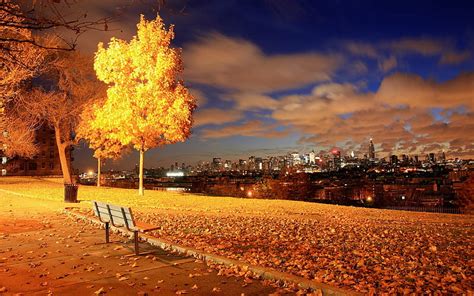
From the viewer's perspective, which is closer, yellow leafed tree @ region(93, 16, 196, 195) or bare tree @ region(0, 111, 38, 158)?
yellow leafed tree @ region(93, 16, 196, 195)

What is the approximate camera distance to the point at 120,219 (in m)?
9.38

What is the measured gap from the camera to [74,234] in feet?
35.8

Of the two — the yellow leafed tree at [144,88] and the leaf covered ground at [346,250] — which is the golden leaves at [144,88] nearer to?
the yellow leafed tree at [144,88]

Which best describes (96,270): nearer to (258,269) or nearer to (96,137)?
(258,269)

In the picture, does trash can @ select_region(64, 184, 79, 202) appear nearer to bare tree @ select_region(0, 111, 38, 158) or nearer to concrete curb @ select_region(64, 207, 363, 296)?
bare tree @ select_region(0, 111, 38, 158)

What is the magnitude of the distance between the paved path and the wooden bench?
46 centimetres

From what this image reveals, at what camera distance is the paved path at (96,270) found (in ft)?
20.6

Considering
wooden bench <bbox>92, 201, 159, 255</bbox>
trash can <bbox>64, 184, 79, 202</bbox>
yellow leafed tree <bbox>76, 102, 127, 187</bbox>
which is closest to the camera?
wooden bench <bbox>92, 201, 159, 255</bbox>

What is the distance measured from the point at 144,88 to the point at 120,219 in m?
14.3

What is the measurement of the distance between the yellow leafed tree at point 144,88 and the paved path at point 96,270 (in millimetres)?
12170

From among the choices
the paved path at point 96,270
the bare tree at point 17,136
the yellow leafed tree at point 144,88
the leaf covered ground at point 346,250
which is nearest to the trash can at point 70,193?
the yellow leafed tree at point 144,88

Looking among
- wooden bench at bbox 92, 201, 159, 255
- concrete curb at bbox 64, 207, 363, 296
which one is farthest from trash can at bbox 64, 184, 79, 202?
concrete curb at bbox 64, 207, 363, 296

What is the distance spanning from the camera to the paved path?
247 inches

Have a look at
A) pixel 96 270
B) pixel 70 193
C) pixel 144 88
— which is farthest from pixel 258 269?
pixel 144 88
